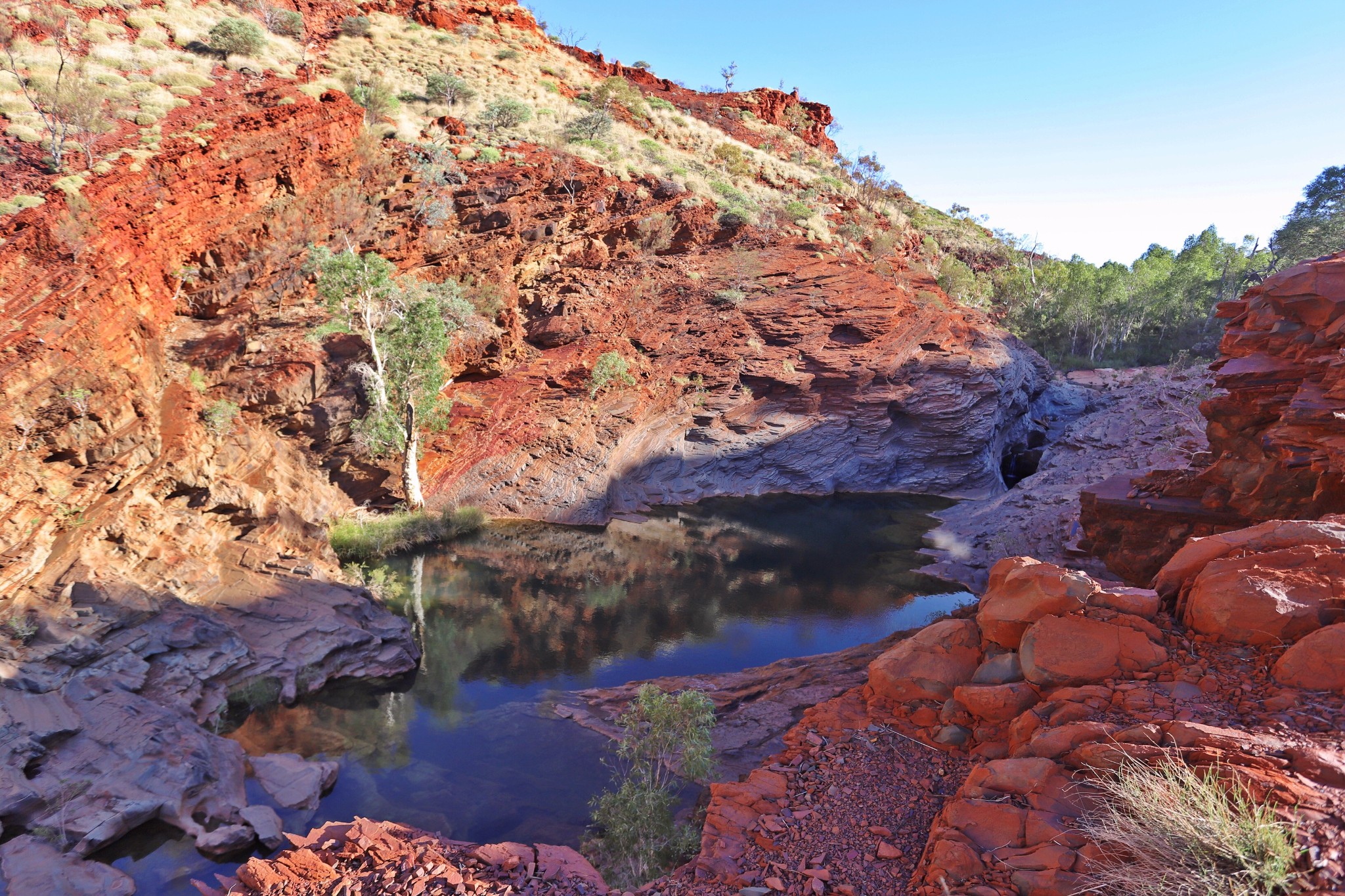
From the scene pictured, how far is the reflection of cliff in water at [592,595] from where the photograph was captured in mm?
10703

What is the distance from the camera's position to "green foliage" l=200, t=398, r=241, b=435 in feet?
51.7

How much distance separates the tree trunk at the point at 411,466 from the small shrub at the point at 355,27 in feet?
87.6

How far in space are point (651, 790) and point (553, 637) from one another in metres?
6.70

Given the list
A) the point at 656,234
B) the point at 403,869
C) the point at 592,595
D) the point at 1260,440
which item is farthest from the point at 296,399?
the point at 1260,440

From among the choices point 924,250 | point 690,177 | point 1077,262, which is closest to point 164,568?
point 690,177

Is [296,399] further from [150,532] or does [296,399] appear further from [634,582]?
[634,582]

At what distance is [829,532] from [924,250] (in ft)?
90.0

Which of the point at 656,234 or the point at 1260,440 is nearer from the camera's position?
the point at 1260,440

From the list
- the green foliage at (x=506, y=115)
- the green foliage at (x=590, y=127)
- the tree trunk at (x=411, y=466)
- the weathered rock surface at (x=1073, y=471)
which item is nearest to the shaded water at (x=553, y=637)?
the weathered rock surface at (x=1073, y=471)

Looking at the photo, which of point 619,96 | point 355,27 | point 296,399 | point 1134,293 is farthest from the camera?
point 1134,293

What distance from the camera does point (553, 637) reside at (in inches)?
541

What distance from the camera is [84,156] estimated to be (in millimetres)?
18109

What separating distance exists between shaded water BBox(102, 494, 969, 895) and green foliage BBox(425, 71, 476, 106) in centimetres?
2318

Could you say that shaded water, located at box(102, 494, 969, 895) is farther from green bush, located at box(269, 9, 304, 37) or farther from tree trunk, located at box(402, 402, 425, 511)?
green bush, located at box(269, 9, 304, 37)
